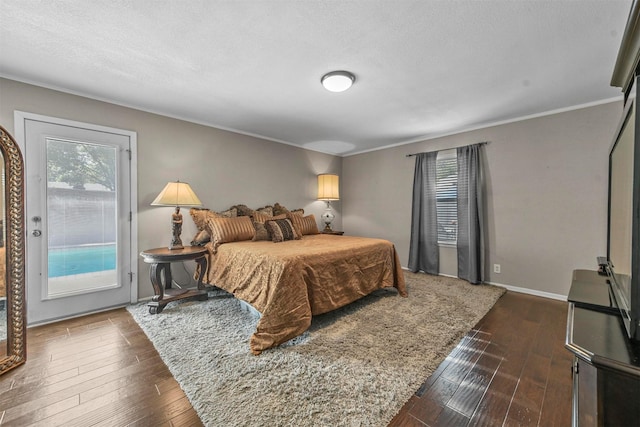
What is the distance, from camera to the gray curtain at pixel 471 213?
3654 mm

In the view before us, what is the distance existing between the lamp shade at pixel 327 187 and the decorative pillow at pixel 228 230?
177cm

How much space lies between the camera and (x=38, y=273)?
2.51 m

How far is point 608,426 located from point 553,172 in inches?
A: 134

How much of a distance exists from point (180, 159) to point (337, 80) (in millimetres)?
2339

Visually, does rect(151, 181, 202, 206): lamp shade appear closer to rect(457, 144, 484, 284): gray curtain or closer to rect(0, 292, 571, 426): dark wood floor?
rect(0, 292, 571, 426): dark wood floor

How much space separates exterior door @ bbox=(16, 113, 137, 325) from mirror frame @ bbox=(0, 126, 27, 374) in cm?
71

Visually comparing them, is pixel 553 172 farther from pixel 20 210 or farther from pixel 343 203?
pixel 20 210

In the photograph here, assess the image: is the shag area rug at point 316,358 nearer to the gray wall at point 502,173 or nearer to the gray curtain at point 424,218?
the gray wall at point 502,173

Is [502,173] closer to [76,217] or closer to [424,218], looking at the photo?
[424,218]

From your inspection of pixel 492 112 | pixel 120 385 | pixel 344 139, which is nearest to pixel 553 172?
pixel 492 112

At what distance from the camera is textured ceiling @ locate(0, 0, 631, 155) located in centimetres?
160

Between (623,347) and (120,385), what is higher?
(623,347)

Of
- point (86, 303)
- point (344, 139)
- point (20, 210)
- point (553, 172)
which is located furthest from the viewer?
point (344, 139)

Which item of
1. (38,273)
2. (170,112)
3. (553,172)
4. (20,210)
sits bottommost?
(38,273)
